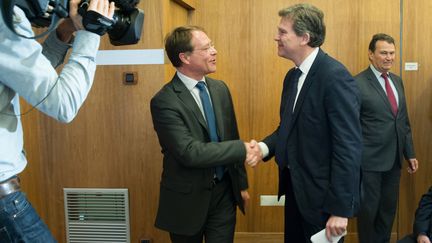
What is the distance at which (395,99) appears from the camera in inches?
120

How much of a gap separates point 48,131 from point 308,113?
187 centimetres

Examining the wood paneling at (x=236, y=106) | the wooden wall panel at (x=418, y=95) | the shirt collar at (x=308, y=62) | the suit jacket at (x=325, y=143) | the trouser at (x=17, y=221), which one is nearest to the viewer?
the trouser at (x=17, y=221)

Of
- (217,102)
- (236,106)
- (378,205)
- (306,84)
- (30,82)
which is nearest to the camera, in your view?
(30,82)

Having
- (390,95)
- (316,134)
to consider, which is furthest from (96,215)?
(390,95)

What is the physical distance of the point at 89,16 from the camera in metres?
1.02

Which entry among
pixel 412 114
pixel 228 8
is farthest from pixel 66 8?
→ pixel 412 114

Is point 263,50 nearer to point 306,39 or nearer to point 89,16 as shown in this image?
point 306,39

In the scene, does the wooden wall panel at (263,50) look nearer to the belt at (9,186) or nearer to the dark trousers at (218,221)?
the dark trousers at (218,221)

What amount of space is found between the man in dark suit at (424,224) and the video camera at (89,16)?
75.4 inches

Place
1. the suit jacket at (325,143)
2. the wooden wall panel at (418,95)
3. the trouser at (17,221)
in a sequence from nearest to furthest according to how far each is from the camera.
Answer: the trouser at (17,221) < the suit jacket at (325,143) < the wooden wall panel at (418,95)

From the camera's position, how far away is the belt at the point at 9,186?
1.03 meters

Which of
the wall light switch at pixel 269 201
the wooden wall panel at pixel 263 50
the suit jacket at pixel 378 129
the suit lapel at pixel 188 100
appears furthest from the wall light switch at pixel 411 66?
the suit lapel at pixel 188 100

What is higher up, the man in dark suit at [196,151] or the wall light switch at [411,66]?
the wall light switch at [411,66]

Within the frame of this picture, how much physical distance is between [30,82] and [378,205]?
279 cm
